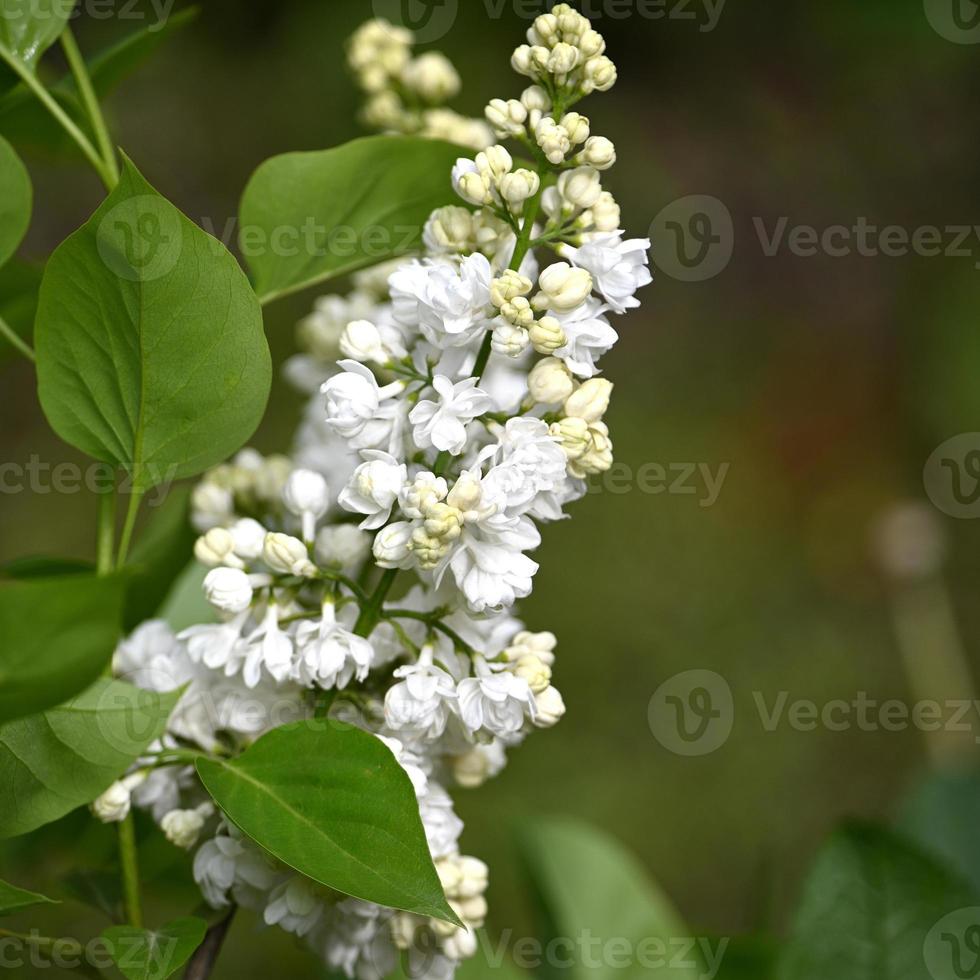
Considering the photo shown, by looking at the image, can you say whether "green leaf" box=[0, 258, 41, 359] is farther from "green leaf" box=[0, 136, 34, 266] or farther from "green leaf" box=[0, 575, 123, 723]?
"green leaf" box=[0, 575, 123, 723]

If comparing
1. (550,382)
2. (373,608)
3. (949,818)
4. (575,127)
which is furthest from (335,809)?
(949,818)

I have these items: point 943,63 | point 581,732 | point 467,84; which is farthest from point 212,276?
point 943,63

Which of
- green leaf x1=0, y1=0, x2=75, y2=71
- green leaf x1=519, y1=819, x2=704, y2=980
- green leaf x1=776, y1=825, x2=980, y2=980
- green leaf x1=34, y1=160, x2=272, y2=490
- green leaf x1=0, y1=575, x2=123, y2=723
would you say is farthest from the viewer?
green leaf x1=519, y1=819, x2=704, y2=980

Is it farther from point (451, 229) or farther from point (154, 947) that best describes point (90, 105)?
point (154, 947)

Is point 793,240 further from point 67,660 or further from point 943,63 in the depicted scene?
point 67,660

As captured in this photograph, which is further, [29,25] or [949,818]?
[949,818]

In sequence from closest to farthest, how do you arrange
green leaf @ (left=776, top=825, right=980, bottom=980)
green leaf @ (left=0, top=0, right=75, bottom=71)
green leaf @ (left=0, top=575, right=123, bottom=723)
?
green leaf @ (left=0, top=575, right=123, bottom=723) < green leaf @ (left=0, top=0, right=75, bottom=71) < green leaf @ (left=776, top=825, right=980, bottom=980)

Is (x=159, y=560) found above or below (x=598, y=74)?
below

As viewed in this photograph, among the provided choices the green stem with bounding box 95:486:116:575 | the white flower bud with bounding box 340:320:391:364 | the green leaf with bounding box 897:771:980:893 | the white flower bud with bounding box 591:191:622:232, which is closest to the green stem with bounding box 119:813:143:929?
the green stem with bounding box 95:486:116:575
